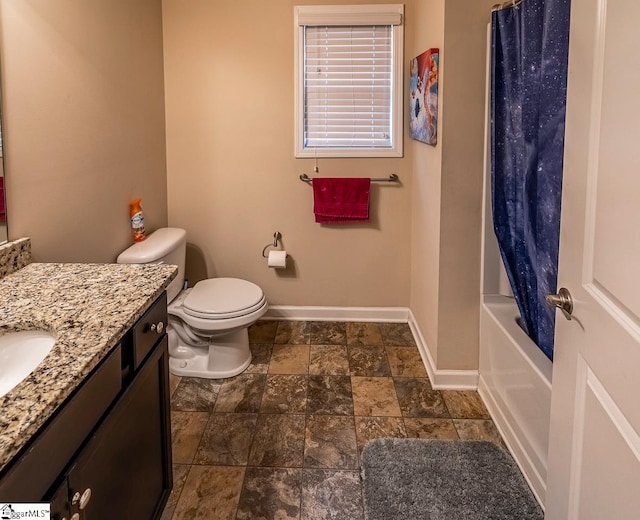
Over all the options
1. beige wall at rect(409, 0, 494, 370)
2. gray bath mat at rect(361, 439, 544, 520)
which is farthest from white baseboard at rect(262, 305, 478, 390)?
gray bath mat at rect(361, 439, 544, 520)

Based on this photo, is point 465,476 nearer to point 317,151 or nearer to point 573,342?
point 573,342

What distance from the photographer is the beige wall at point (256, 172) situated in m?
3.48

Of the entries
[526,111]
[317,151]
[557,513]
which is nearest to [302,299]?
[317,151]

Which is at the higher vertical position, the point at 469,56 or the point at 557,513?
the point at 469,56

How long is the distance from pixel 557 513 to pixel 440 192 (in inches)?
61.5

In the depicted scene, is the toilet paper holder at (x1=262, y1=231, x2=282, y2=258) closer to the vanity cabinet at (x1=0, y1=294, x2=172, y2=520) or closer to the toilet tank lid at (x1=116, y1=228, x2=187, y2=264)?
the toilet tank lid at (x1=116, y1=228, x2=187, y2=264)

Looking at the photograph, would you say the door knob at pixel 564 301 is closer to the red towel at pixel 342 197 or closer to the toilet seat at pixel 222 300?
the toilet seat at pixel 222 300

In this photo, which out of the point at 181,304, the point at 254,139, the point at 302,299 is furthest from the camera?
the point at 302,299

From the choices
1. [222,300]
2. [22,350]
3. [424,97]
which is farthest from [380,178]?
[22,350]

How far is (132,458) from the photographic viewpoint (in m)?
1.47

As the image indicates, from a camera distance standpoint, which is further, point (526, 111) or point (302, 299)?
point (302, 299)

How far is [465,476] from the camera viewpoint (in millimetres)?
2119

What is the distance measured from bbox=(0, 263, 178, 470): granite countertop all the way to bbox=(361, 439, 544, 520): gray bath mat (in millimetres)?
1059

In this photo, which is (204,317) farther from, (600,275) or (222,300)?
(600,275)
